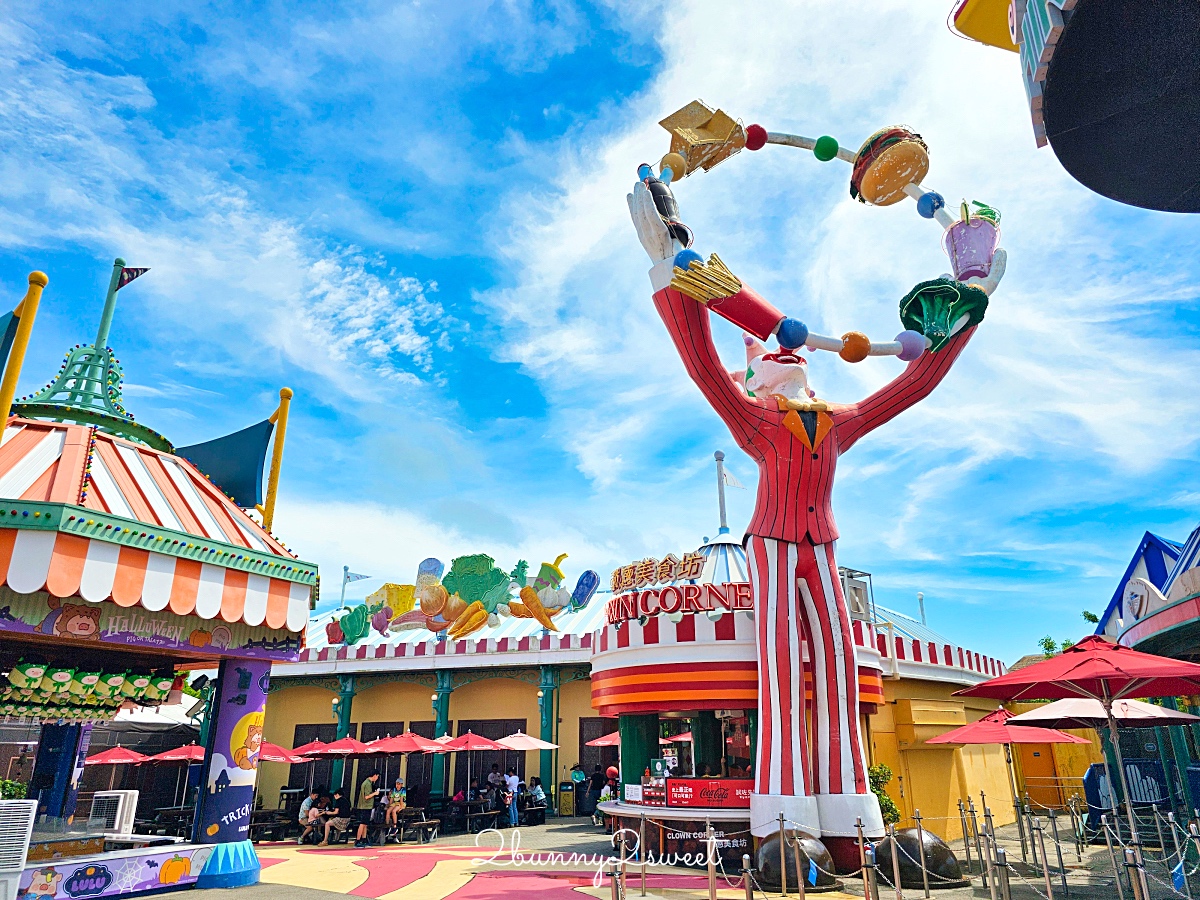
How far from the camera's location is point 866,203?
42.4 feet

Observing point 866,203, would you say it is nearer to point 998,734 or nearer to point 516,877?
point 998,734

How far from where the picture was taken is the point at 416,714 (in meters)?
24.1

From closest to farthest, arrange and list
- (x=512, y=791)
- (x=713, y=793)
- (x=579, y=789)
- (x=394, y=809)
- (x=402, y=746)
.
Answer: (x=713, y=793) → (x=394, y=809) → (x=402, y=746) → (x=512, y=791) → (x=579, y=789)

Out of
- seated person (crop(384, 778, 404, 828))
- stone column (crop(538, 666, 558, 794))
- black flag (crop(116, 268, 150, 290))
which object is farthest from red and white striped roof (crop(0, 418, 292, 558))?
stone column (crop(538, 666, 558, 794))

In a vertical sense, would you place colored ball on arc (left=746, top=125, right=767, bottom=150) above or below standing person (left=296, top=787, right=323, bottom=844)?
above

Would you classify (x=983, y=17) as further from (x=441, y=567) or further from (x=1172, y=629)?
(x=441, y=567)

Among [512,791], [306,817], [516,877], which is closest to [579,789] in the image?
[512,791]

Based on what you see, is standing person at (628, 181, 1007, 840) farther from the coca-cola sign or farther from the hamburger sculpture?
the coca-cola sign

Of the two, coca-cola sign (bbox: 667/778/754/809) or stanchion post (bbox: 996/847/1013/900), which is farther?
coca-cola sign (bbox: 667/778/754/809)

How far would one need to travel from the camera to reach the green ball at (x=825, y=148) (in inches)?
494

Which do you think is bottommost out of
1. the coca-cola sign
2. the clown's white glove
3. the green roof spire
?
the coca-cola sign

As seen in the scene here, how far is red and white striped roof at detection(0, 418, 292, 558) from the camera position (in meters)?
8.10

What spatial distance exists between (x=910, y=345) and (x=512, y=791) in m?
15.1

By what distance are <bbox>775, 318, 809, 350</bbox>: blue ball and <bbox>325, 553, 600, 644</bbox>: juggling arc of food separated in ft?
51.2
